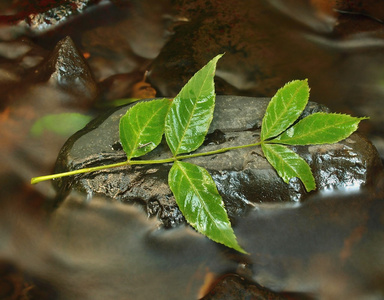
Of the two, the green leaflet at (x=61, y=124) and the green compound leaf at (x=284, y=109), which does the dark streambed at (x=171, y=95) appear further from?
the green compound leaf at (x=284, y=109)

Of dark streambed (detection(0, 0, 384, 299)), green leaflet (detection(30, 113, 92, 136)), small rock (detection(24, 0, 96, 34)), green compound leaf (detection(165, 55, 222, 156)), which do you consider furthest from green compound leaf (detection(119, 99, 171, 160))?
small rock (detection(24, 0, 96, 34))

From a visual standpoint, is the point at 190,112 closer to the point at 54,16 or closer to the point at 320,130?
the point at 320,130

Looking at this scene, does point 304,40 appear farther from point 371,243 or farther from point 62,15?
point 62,15

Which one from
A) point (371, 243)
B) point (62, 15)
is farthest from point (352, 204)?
point (62, 15)

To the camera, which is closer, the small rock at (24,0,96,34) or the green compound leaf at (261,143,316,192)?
the green compound leaf at (261,143,316,192)

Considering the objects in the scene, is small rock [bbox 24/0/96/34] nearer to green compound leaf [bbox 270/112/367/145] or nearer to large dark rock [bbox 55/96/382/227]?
large dark rock [bbox 55/96/382/227]
